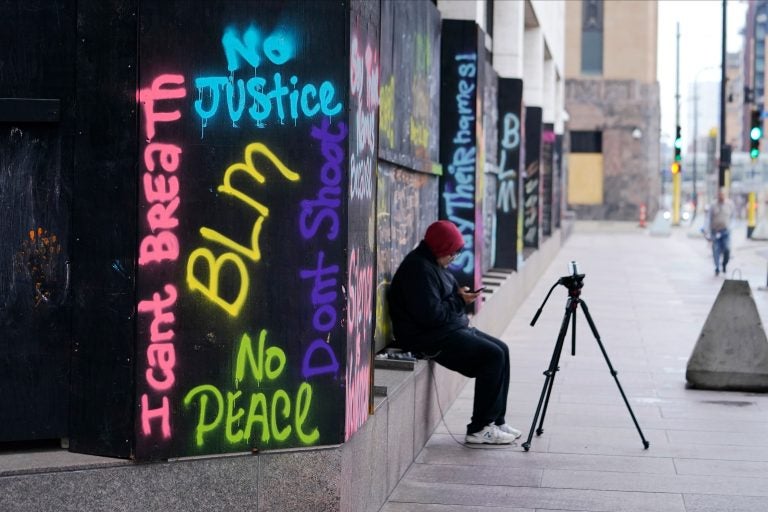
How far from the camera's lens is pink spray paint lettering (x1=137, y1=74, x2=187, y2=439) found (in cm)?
579

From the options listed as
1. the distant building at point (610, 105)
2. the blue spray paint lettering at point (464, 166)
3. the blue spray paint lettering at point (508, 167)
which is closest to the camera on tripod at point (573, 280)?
the blue spray paint lettering at point (464, 166)

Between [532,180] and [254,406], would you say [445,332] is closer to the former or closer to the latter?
[254,406]

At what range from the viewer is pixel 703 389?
11.3 m

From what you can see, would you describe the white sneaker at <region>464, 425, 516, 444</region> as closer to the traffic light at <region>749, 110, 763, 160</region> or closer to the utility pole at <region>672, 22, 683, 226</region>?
the traffic light at <region>749, 110, 763, 160</region>

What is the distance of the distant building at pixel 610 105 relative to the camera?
58688 mm

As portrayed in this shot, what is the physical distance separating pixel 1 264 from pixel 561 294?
16.5m

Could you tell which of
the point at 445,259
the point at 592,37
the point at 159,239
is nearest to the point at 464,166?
the point at 445,259

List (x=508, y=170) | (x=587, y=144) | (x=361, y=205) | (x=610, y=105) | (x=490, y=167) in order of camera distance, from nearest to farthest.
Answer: (x=361, y=205)
(x=490, y=167)
(x=508, y=170)
(x=610, y=105)
(x=587, y=144)

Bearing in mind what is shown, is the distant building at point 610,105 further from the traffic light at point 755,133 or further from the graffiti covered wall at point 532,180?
the graffiti covered wall at point 532,180

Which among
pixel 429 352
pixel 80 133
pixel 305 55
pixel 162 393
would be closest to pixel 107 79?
pixel 80 133

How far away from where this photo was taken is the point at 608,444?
881 cm

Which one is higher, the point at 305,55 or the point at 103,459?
the point at 305,55

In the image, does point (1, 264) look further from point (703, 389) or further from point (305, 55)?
point (703, 389)

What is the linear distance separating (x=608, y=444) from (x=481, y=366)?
1.04 meters
